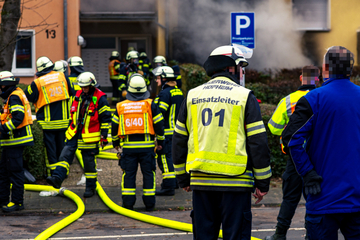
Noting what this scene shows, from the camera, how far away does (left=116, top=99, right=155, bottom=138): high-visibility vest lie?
636 cm

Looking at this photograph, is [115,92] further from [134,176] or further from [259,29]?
[134,176]

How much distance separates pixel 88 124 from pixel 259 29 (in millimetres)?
10413

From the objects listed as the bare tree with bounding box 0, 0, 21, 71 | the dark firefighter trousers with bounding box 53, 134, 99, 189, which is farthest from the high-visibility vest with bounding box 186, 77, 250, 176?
the bare tree with bounding box 0, 0, 21, 71

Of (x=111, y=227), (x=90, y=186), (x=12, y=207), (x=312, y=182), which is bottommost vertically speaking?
(x=111, y=227)

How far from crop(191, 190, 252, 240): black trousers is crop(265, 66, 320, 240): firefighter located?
1512 mm

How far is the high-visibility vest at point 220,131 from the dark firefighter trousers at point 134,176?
9.81ft

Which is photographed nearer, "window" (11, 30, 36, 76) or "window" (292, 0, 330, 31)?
"window" (11, 30, 36, 76)

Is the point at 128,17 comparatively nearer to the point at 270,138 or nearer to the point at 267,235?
the point at 270,138

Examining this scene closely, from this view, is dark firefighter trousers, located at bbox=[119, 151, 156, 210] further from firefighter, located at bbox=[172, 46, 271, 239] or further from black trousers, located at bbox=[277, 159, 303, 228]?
firefighter, located at bbox=[172, 46, 271, 239]

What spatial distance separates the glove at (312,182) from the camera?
3.13 meters

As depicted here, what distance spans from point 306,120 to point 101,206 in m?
4.25

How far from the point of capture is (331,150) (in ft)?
10.3

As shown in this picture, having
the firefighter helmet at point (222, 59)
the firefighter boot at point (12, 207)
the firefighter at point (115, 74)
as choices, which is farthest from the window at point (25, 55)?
the firefighter helmet at point (222, 59)

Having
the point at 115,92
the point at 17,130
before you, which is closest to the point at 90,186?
the point at 17,130
